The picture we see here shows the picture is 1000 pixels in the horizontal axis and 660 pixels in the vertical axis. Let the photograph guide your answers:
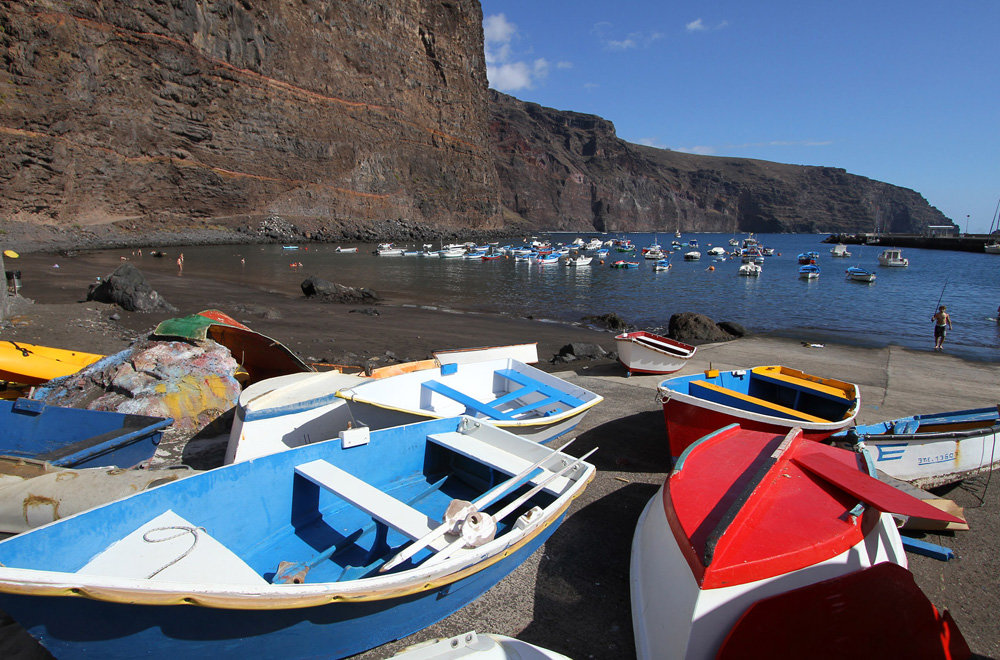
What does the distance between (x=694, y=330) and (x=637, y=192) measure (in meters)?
160

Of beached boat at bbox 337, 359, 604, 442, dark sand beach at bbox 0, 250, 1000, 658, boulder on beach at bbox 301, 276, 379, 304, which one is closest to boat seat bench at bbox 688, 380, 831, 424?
dark sand beach at bbox 0, 250, 1000, 658

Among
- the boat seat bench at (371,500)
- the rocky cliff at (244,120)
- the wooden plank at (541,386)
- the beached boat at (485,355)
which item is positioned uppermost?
the rocky cliff at (244,120)

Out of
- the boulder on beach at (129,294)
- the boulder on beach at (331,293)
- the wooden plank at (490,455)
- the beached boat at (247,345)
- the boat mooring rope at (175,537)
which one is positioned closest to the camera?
the boat mooring rope at (175,537)

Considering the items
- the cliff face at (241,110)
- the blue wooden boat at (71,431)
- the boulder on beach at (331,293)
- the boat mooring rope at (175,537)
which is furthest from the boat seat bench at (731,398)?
the cliff face at (241,110)

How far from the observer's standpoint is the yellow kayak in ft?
21.8

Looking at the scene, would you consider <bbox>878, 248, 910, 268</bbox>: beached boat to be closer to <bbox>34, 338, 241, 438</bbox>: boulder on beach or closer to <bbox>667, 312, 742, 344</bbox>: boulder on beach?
<bbox>667, 312, 742, 344</bbox>: boulder on beach

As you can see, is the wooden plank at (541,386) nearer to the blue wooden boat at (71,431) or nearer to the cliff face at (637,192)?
the blue wooden boat at (71,431)

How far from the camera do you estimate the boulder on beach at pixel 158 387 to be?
6.29 m

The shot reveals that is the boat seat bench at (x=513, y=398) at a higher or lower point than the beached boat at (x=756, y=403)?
lower

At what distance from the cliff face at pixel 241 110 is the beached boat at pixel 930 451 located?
55.3 meters

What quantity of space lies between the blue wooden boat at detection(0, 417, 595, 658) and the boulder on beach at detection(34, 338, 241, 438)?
3567 mm

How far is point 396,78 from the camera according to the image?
69.6 metres

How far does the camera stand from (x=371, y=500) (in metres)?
3.42

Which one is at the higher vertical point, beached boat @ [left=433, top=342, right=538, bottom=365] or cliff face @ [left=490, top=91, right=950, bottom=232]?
cliff face @ [left=490, top=91, right=950, bottom=232]
